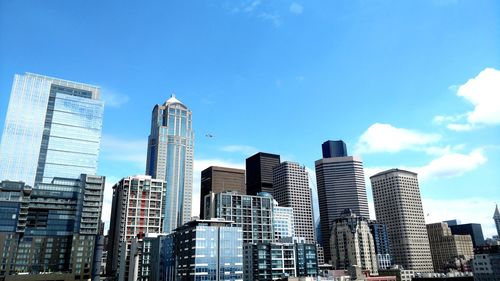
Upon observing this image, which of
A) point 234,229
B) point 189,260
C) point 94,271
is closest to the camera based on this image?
point 94,271

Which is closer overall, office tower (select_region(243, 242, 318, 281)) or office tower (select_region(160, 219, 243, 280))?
office tower (select_region(160, 219, 243, 280))

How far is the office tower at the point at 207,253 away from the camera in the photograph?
6280 inches

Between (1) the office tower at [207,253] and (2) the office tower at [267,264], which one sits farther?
(2) the office tower at [267,264]

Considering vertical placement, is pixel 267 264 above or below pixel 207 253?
below

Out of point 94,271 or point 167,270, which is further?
point 167,270

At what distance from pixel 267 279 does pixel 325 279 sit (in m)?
26.4

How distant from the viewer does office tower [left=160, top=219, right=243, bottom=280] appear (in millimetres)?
159500

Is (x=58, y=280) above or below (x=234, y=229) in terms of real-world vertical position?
below

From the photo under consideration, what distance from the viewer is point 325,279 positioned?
184250 mm

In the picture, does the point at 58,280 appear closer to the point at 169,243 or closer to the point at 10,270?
the point at 10,270

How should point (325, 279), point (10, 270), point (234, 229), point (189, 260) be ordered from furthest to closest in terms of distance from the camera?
point (10, 270)
point (325, 279)
point (234, 229)
point (189, 260)

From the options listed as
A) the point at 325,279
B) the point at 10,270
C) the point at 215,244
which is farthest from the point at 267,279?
the point at 10,270

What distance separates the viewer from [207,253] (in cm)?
16175

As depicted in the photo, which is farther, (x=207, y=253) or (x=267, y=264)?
(x=267, y=264)
